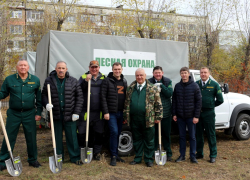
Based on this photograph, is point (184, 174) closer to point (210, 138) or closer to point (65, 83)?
point (210, 138)

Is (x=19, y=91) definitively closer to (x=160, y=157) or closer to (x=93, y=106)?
(x=93, y=106)

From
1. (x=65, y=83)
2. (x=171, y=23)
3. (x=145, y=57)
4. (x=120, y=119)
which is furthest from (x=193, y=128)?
(x=171, y=23)

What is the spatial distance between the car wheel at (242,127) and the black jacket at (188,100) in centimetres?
263

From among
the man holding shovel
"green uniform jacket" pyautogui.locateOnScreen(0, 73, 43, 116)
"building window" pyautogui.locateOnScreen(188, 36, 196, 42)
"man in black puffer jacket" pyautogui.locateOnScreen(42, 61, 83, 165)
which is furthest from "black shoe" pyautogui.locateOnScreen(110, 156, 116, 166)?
"building window" pyautogui.locateOnScreen(188, 36, 196, 42)

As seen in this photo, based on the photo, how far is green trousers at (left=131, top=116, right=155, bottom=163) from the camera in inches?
201

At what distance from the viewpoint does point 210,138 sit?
18.2ft

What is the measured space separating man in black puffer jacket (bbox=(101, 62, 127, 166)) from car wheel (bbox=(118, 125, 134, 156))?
1.36ft

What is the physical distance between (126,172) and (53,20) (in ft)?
76.9

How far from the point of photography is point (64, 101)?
16.1ft

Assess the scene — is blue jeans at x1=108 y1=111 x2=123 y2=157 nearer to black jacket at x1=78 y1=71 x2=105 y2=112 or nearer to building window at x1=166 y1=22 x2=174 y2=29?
black jacket at x1=78 y1=71 x2=105 y2=112

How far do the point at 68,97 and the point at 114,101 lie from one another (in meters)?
0.89

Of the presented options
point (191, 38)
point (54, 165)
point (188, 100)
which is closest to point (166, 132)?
point (188, 100)

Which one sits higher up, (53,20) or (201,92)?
(53,20)

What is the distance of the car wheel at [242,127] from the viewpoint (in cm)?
719
